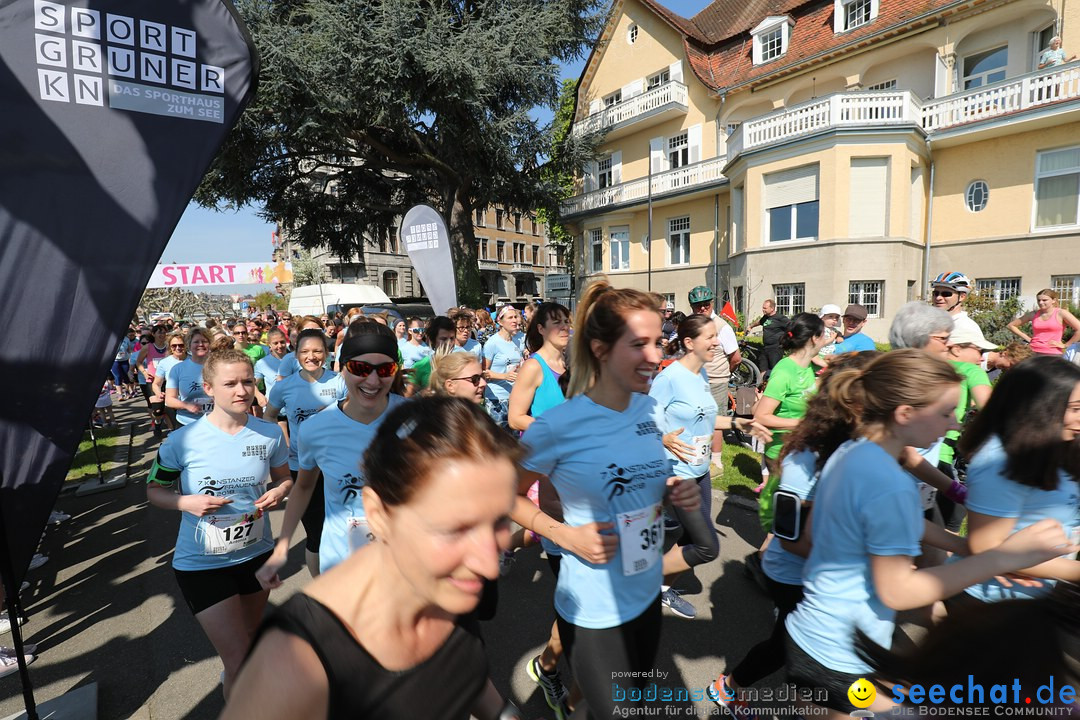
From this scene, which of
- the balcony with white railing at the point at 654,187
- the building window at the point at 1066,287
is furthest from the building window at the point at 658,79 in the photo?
the building window at the point at 1066,287

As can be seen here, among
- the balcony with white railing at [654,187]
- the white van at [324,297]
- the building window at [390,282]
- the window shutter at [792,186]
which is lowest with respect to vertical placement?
the white van at [324,297]

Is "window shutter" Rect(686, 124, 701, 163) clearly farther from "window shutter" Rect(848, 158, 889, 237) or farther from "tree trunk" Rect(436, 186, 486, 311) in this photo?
"tree trunk" Rect(436, 186, 486, 311)

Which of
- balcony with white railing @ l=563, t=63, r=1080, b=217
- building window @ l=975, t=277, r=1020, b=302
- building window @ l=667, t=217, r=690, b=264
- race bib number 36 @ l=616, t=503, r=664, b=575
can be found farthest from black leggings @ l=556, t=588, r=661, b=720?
building window @ l=667, t=217, r=690, b=264

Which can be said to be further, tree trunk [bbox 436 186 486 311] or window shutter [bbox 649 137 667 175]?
window shutter [bbox 649 137 667 175]

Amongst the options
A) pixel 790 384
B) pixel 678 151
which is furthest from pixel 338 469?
pixel 678 151

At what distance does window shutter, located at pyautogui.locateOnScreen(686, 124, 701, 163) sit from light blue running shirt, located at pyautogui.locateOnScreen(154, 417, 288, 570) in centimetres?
2244

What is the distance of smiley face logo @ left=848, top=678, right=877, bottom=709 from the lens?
1714 millimetres

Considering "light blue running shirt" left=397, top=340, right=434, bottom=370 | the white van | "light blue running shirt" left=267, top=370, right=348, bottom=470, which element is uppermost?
the white van

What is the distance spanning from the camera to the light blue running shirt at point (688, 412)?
3.47 metres

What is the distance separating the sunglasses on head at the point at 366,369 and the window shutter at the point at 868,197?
1743cm

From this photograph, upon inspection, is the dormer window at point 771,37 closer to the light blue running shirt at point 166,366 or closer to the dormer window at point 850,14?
the dormer window at point 850,14

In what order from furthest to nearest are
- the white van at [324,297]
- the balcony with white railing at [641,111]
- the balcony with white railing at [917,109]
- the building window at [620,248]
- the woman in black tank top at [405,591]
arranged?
the building window at [620,248]
the white van at [324,297]
the balcony with white railing at [641,111]
the balcony with white railing at [917,109]
the woman in black tank top at [405,591]

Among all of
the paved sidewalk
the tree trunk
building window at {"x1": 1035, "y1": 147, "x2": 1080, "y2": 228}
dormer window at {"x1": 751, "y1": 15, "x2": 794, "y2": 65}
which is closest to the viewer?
the paved sidewalk

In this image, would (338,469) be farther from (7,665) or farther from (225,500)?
(7,665)
